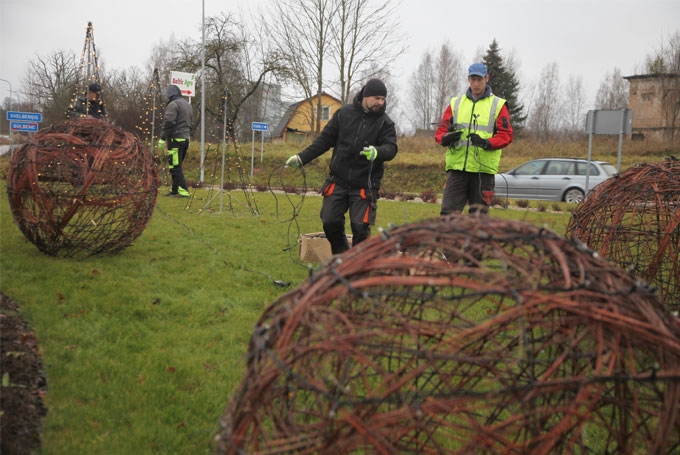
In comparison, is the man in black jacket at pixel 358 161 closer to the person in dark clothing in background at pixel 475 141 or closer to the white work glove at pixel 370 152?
the white work glove at pixel 370 152

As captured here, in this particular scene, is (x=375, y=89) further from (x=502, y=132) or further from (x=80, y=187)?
(x=80, y=187)

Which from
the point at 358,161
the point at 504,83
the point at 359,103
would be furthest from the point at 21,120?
the point at 504,83

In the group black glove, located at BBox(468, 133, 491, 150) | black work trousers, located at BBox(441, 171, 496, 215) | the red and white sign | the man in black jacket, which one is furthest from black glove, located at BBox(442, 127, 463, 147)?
the red and white sign

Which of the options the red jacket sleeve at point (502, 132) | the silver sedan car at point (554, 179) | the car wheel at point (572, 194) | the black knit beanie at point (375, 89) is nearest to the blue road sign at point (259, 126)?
the silver sedan car at point (554, 179)

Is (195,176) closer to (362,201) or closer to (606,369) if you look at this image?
(362,201)

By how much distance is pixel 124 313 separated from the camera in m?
4.45

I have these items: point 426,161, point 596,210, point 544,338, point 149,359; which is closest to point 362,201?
point 596,210

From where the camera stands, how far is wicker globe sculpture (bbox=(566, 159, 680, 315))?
407 centimetres

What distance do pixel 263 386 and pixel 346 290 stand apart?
0.39 m

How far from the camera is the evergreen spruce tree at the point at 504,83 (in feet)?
121

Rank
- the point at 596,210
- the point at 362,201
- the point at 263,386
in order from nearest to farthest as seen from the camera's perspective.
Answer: the point at 263,386 < the point at 596,210 < the point at 362,201

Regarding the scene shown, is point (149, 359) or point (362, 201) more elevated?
point (362, 201)

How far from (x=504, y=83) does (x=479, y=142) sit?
3370cm

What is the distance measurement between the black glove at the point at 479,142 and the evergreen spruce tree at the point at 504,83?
3239 centimetres
